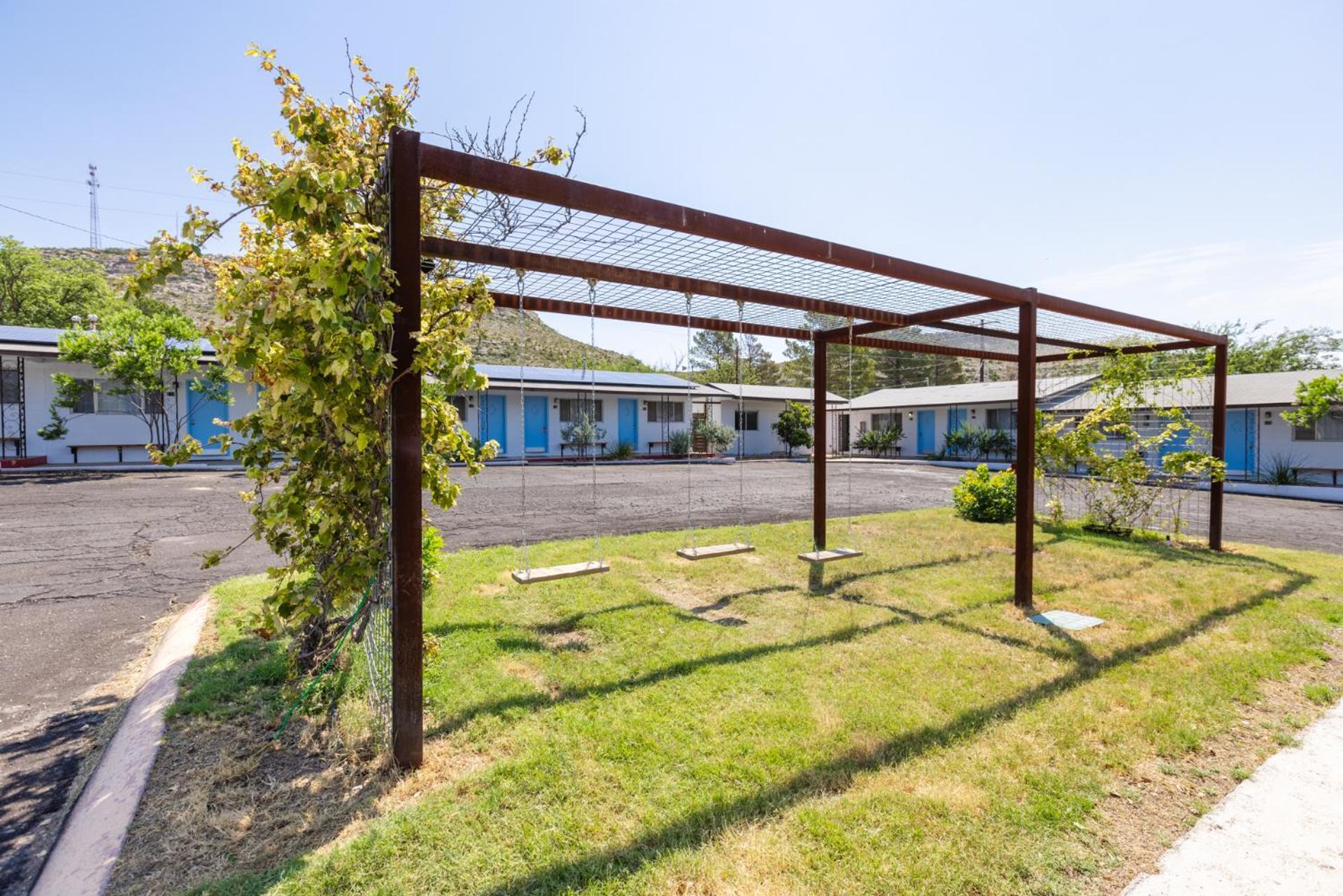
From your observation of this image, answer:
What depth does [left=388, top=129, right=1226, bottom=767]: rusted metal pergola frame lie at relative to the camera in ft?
8.28

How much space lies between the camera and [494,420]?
2317 centimetres

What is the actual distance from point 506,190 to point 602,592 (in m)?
3.56

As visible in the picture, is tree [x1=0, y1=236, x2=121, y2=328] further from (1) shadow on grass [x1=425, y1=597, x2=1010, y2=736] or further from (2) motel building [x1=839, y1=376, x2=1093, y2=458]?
(1) shadow on grass [x1=425, y1=597, x2=1010, y2=736]

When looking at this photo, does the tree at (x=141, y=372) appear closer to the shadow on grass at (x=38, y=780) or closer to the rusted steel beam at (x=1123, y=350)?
the shadow on grass at (x=38, y=780)

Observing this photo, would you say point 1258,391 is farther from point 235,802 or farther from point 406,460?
point 235,802

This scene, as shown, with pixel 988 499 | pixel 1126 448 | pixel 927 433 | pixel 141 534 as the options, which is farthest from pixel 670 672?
pixel 927 433

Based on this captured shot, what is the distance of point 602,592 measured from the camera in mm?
5293

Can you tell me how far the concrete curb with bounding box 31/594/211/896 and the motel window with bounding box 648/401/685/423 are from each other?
938 inches

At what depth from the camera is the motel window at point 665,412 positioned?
89.2ft

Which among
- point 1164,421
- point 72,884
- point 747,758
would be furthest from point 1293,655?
point 72,884

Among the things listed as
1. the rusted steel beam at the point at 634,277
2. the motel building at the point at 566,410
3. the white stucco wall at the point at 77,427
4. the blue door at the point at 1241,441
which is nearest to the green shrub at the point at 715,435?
the motel building at the point at 566,410

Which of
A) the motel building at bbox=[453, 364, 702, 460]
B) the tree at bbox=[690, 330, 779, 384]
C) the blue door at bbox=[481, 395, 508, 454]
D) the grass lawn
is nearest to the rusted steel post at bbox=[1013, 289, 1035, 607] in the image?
the grass lawn

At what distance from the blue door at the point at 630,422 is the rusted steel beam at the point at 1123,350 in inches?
744

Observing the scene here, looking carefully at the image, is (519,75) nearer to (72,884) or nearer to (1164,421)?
(72,884)
